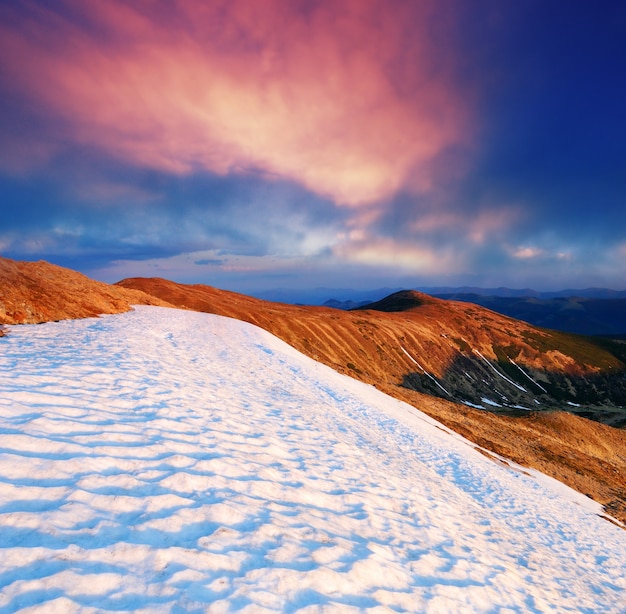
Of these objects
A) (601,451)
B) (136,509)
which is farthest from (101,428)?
(601,451)

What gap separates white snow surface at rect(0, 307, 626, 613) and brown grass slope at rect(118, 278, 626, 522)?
16.9 metres

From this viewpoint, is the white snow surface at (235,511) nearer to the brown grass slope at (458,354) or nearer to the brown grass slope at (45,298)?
the brown grass slope at (45,298)

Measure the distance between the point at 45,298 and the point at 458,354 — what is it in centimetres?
11806

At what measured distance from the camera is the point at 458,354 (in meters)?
116

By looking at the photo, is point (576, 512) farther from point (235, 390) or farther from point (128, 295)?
point (128, 295)

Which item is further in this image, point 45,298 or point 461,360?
point 461,360

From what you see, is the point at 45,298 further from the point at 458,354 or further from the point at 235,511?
the point at 458,354

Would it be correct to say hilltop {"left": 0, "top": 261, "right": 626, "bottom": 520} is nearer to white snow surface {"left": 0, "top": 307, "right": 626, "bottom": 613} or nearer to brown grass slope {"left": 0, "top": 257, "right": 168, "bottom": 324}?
brown grass slope {"left": 0, "top": 257, "right": 168, "bottom": 324}

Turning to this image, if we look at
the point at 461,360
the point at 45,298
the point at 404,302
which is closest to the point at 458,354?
the point at 461,360

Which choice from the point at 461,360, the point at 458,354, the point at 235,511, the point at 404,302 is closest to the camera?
the point at 235,511

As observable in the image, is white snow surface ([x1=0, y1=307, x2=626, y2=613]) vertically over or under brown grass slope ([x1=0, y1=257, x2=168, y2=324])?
under

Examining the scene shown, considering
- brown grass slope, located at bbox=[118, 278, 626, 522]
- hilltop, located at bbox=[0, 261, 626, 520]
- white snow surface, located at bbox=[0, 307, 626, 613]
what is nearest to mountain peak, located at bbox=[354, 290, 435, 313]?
brown grass slope, located at bbox=[118, 278, 626, 522]

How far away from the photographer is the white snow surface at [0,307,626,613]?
4.80 m

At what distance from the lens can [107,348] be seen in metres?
17.3
